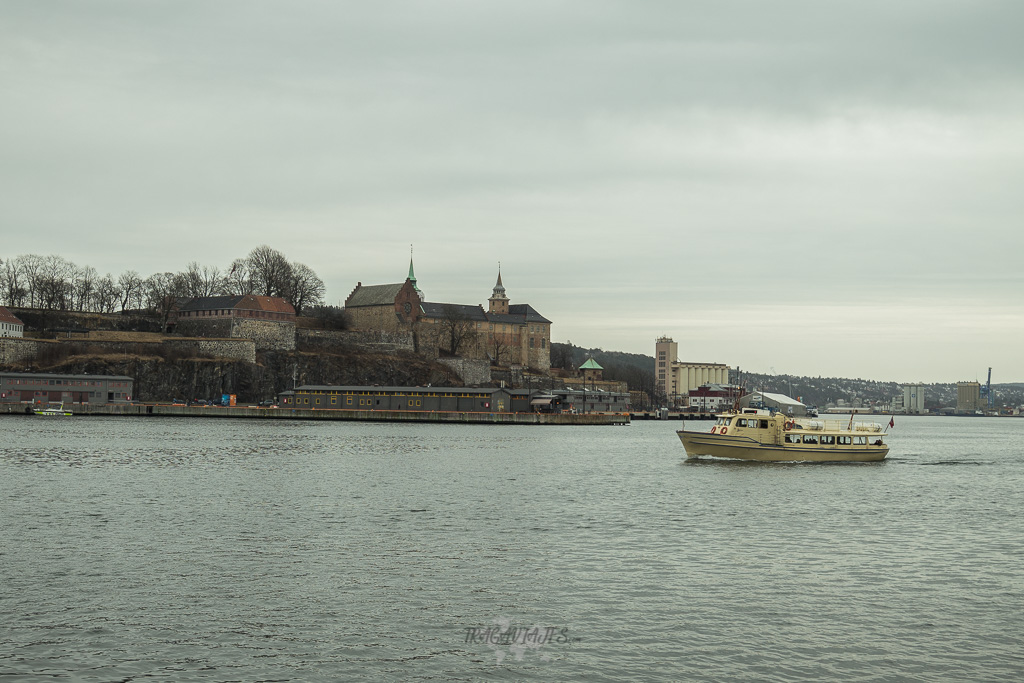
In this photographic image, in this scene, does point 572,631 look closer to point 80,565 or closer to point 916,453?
Result: point 80,565

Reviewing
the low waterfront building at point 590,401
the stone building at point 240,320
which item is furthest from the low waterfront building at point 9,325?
the low waterfront building at point 590,401

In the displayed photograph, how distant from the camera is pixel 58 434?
8231 centimetres

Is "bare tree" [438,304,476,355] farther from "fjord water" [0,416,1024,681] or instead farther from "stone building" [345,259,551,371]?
"fjord water" [0,416,1024,681]

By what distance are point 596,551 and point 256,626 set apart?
11.6 metres

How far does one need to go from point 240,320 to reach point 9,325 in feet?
95.9

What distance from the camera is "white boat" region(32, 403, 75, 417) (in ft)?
382

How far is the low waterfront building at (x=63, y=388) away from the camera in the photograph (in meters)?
120

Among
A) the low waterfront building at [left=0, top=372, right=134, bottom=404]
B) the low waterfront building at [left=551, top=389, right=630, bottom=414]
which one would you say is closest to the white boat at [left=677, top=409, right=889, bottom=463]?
the low waterfront building at [left=0, top=372, right=134, bottom=404]

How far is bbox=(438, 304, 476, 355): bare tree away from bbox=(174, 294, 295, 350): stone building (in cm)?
3810

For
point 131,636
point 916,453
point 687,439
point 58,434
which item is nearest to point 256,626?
point 131,636

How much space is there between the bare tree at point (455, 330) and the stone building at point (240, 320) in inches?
1500

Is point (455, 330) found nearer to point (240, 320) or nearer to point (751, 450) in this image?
point (240, 320)

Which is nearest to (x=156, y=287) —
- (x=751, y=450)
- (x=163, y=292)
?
(x=163, y=292)

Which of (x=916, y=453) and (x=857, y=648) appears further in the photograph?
(x=916, y=453)
